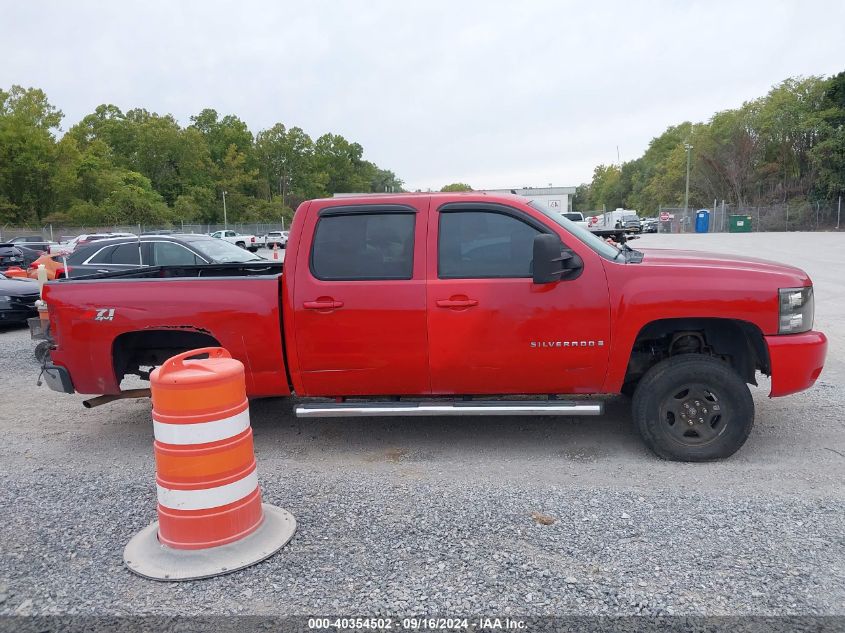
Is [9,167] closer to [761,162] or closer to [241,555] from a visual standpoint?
[241,555]

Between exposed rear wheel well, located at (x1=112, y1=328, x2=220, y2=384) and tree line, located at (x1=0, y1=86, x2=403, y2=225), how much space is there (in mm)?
61230

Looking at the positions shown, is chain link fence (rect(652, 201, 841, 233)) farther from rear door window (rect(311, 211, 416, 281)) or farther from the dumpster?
rear door window (rect(311, 211, 416, 281))

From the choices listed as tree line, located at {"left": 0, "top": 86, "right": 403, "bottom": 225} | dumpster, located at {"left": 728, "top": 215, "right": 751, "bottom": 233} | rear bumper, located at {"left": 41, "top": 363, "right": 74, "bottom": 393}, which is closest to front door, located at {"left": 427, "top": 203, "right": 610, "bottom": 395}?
rear bumper, located at {"left": 41, "top": 363, "right": 74, "bottom": 393}

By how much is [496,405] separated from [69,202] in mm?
67689

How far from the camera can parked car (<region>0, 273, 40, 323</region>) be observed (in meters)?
11.4

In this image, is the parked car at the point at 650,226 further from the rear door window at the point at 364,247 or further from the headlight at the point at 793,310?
the rear door window at the point at 364,247

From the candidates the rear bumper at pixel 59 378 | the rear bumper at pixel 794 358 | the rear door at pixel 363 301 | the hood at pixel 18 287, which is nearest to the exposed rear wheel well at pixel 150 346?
the rear bumper at pixel 59 378

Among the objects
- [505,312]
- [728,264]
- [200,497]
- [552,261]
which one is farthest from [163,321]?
[728,264]

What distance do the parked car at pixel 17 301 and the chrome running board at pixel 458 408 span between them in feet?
30.8

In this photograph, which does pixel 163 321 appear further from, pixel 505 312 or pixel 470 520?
pixel 470 520

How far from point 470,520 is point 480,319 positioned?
141cm

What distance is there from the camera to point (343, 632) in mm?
2777

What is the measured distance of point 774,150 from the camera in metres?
59.6

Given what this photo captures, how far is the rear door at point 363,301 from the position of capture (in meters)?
4.56
